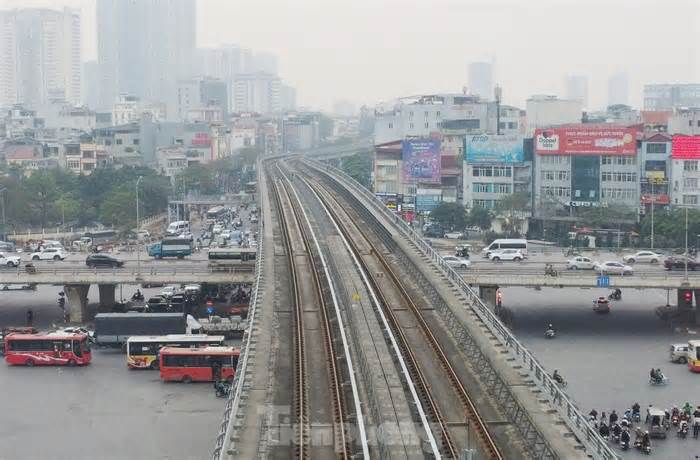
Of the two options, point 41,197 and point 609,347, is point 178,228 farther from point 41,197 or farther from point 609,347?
point 609,347

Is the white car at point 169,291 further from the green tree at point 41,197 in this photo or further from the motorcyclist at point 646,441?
the green tree at point 41,197

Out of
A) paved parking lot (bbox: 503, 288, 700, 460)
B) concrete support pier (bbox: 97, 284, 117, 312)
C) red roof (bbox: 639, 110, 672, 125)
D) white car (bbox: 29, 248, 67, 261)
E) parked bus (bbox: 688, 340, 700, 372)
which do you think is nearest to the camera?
paved parking lot (bbox: 503, 288, 700, 460)

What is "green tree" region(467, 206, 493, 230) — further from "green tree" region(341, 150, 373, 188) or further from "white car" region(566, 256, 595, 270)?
"green tree" region(341, 150, 373, 188)

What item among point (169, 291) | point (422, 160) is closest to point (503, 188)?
point (422, 160)

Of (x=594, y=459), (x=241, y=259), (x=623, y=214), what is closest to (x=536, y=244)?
(x=623, y=214)

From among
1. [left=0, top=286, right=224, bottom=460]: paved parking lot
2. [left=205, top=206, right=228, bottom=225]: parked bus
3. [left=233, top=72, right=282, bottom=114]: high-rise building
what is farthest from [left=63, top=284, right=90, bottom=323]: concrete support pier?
[left=233, top=72, right=282, bottom=114]: high-rise building
